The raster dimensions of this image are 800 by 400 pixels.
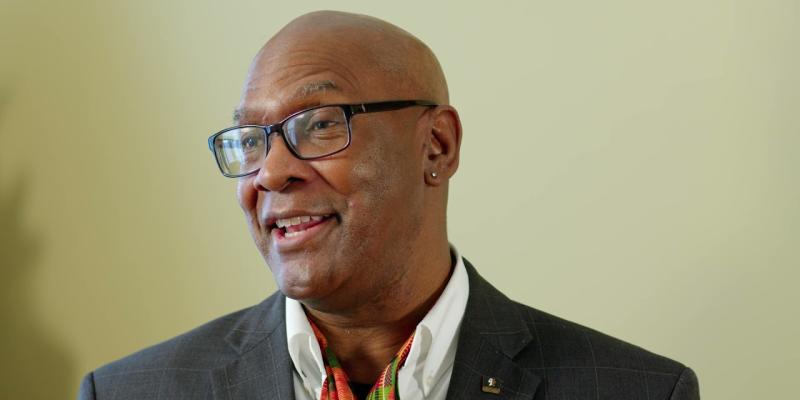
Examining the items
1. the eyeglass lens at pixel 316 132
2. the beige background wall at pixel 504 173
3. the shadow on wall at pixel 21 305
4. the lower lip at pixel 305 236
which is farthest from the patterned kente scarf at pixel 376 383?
the shadow on wall at pixel 21 305

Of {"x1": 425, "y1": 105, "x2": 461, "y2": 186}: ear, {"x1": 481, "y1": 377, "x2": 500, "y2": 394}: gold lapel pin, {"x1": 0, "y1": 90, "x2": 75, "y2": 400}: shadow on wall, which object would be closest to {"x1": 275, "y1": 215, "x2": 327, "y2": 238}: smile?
{"x1": 425, "y1": 105, "x2": 461, "y2": 186}: ear

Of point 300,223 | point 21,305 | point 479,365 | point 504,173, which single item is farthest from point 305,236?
point 21,305

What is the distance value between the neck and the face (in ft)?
0.15

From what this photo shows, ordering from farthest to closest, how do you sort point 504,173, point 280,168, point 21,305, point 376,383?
point 21,305
point 504,173
point 376,383
point 280,168

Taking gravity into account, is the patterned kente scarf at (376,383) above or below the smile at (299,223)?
below

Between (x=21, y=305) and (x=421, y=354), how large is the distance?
151 cm

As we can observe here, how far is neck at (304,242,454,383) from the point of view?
1813 millimetres

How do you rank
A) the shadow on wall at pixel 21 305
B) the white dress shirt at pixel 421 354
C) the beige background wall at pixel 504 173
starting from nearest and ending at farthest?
1. the white dress shirt at pixel 421 354
2. the beige background wall at pixel 504 173
3. the shadow on wall at pixel 21 305

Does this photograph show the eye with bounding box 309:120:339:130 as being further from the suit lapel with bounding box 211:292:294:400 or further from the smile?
the suit lapel with bounding box 211:292:294:400

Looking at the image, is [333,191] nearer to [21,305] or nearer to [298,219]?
[298,219]

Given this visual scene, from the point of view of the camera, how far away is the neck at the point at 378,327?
71.4 inches

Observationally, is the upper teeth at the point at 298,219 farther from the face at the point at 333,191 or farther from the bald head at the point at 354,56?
the bald head at the point at 354,56

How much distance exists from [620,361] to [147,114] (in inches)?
59.1

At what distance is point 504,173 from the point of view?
8.27 feet
